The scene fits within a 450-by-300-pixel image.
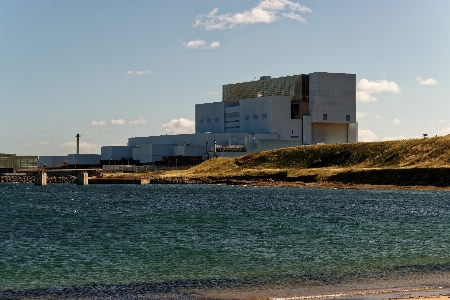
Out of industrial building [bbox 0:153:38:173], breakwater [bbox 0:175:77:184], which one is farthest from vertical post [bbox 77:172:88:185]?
industrial building [bbox 0:153:38:173]

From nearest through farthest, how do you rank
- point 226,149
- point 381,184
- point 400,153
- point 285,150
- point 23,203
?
point 23,203 → point 381,184 → point 400,153 → point 285,150 → point 226,149

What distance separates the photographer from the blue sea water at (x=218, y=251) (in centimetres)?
3020

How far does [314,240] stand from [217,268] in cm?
1401

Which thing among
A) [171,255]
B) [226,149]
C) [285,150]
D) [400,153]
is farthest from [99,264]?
[226,149]

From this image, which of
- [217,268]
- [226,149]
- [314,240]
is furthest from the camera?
[226,149]

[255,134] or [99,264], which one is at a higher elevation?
[255,134]

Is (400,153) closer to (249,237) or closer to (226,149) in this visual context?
(226,149)

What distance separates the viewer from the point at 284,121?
180 m

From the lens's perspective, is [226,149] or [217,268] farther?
[226,149]

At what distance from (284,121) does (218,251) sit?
460 ft

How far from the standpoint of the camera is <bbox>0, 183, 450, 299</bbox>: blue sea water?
3020 cm

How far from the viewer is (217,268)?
35250mm

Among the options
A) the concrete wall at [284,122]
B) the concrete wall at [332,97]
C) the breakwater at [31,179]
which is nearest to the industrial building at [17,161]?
the breakwater at [31,179]

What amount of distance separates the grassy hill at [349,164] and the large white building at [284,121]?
15.8m
